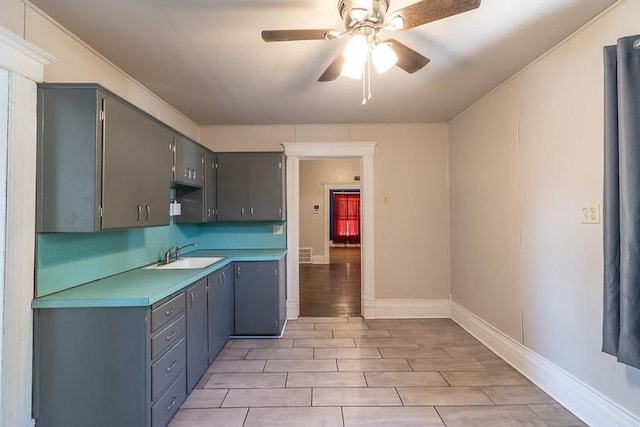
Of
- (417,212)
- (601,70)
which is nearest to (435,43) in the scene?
(601,70)

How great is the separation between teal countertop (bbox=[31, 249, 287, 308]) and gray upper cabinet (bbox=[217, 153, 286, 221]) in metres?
1.19

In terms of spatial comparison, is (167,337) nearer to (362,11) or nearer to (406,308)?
(362,11)

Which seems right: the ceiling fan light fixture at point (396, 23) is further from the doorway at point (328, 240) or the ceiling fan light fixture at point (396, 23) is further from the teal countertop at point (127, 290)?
the doorway at point (328, 240)

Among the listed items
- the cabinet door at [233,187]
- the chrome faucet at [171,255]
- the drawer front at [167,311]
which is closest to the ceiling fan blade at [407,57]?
the drawer front at [167,311]

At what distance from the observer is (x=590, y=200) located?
6.52 ft

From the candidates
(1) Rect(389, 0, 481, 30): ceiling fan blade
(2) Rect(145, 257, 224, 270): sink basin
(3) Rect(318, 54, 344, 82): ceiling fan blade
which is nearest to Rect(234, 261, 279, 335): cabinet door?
(2) Rect(145, 257, 224, 270): sink basin

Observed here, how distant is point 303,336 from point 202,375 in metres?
1.18

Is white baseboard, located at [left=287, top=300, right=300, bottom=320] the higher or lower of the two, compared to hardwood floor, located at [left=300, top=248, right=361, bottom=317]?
higher

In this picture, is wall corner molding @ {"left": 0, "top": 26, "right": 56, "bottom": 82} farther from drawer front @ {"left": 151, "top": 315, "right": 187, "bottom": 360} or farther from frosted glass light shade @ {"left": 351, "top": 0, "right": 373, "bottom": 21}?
frosted glass light shade @ {"left": 351, "top": 0, "right": 373, "bottom": 21}

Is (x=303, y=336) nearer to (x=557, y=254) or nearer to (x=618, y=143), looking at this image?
(x=557, y=254)

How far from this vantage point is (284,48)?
7.37 feet

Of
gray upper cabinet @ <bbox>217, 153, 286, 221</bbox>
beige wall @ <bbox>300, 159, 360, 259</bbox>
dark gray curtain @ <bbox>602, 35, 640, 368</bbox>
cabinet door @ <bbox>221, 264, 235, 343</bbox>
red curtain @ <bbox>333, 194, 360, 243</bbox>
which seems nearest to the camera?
dark gray curtain @ <bbox>602, 35, 640, 368</bbox>

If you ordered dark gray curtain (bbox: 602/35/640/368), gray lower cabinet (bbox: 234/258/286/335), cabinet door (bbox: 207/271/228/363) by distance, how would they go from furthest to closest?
gray lower cabinet (bbox: 234/258/286/335) → cabinet door (bbox: 207/271/228/363) → dark gray curtain (bbox: 602/35/640/368)

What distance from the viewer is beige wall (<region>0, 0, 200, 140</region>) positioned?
5.60ft
